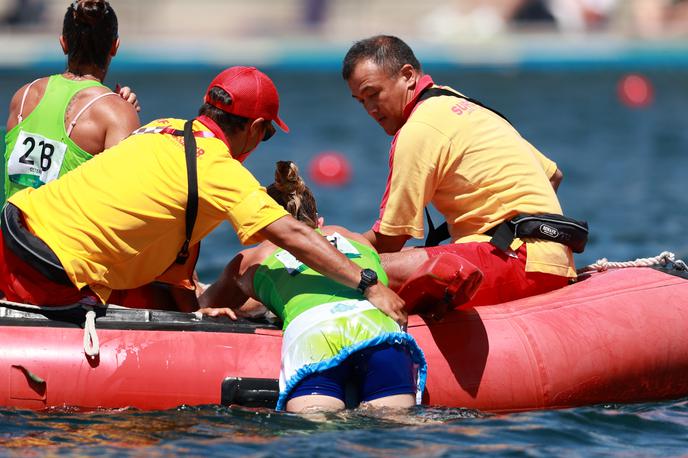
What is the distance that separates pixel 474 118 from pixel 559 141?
13.5 meters

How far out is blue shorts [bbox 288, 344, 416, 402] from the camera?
5250 millimetres

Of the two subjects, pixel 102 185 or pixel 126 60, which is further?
pixel 126 60

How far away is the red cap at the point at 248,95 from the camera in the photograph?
213 inches

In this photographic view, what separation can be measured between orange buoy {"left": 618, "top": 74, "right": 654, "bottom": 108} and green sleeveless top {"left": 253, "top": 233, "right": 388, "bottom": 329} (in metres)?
18.3

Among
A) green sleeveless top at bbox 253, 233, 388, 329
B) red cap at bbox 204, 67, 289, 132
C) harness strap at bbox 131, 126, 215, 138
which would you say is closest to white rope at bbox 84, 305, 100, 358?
green sleeveless top at bbox 253, 233, 388, 329

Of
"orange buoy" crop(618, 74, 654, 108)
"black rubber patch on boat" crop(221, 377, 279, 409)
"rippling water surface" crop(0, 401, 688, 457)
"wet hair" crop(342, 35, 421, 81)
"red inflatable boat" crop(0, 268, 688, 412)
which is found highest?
"orange buoy" crop(618, 74, 654, 108)

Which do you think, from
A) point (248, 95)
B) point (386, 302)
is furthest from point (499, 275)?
point (248, 95)

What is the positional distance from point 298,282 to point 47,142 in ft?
4.86

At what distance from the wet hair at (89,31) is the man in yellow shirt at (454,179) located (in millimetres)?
1187

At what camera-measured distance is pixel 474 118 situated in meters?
6.02

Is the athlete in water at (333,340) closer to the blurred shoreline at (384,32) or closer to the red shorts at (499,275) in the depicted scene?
the red shorts at (499,275)

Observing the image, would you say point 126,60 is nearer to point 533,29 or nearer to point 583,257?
point 533,29

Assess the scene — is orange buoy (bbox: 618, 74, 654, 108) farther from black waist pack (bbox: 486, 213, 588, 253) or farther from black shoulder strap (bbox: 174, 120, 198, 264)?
black shoulder strap (bbox: 174, 120, 198, 264)

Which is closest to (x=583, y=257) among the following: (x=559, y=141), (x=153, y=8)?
(x=559, y=141)
